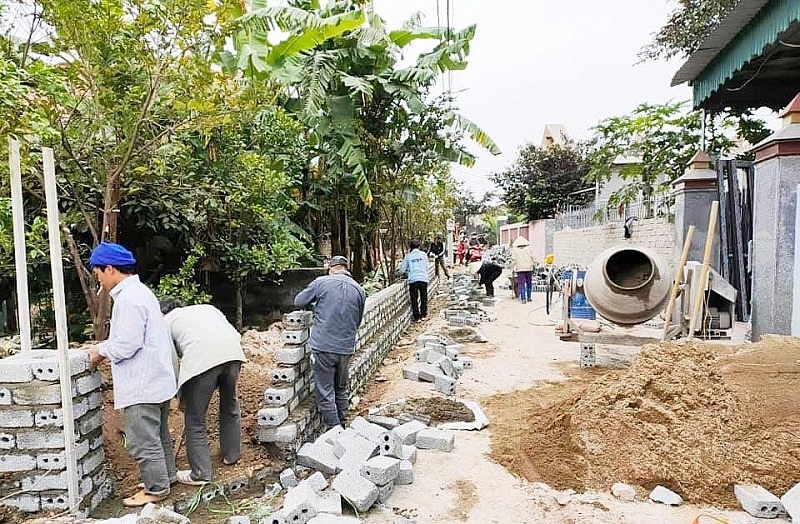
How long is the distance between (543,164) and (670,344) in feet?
71.9

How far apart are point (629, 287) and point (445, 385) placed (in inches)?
129

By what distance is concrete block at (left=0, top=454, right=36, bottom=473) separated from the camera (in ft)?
10.4

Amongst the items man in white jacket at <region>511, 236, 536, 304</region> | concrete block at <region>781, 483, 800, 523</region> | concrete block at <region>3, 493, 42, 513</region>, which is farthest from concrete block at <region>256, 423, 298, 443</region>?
man in white jacket at <region>511, 236, 536, 304</region>

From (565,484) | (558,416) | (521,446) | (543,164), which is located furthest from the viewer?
(543,164)

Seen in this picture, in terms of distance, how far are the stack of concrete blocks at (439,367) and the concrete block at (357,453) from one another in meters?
2.24

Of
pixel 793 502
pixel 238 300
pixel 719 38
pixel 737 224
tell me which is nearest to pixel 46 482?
pixel 793 502

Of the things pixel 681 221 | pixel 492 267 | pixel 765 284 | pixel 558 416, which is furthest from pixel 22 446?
pixel 492 267

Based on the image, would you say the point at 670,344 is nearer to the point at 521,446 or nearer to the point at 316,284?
the point at 521,446

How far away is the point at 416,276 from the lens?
10500 mm

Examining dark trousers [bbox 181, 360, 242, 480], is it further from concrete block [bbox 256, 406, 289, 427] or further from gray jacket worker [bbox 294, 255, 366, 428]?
gray jacket worker [bbox 294, 255, 366, 428]

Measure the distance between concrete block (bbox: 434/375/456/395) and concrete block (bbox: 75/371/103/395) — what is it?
342 cm

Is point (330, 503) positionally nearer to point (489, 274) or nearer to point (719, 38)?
point (719, 38)

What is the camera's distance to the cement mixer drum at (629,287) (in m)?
7.38

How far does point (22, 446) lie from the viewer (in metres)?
3.18
